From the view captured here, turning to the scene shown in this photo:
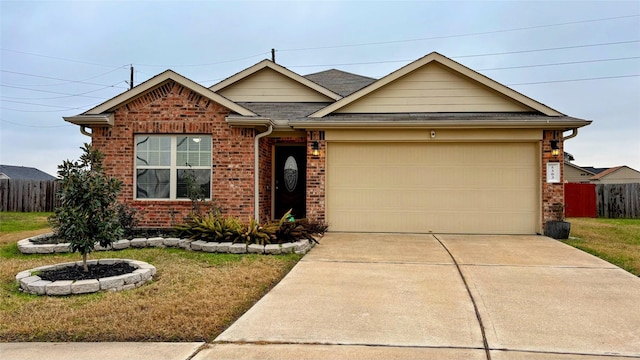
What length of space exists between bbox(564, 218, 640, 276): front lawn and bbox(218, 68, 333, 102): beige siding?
8235 millimetres

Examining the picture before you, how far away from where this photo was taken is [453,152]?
408 inches

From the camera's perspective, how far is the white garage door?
10.2 metres

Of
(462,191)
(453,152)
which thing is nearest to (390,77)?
(453,152)

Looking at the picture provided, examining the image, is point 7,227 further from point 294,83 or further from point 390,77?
point 390,77

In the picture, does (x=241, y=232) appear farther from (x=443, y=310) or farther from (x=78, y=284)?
(x=443, y=310)

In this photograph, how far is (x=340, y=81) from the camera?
51.1 feet

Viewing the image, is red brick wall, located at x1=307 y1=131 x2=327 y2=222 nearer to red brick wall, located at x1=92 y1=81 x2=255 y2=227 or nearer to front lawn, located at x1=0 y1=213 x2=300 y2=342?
red brick wall, located at x1=92 y1=81 x2=255 y2=227

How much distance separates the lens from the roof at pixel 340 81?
1446cm

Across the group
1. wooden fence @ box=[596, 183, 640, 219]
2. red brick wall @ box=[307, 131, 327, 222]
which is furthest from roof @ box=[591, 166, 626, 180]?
red brick wall @ box=[307, 131, 327, 222]

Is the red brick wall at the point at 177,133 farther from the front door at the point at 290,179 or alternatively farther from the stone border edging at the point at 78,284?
the stone border edging at the point at 78,284

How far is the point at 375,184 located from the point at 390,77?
111 inches

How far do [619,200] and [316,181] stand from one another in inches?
564

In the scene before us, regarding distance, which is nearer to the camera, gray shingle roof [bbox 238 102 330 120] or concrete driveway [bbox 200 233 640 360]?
→ concrete driveway [bbox 200 233 640 360]

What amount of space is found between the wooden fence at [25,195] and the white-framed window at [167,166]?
35.6 ft
